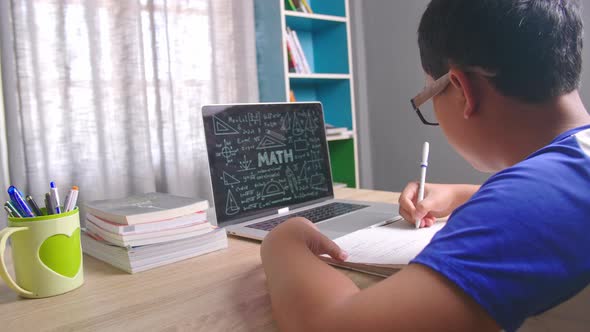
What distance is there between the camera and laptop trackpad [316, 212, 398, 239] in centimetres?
91

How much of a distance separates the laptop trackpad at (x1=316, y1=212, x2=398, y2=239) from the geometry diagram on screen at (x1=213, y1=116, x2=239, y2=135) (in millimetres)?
352

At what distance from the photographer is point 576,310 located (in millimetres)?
478

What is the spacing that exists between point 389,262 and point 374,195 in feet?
2.35

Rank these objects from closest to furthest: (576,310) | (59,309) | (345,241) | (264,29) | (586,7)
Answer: (576,310)
(59,309)
(345,241)
(586,7)
(264,29)

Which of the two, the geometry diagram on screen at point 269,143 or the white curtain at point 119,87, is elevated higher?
the white curtain at point 119,87

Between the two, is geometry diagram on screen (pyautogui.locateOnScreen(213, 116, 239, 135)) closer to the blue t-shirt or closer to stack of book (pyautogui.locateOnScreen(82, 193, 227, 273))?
stack of book (pyautogui.locateOnScreen(82, 193, 227, 273))

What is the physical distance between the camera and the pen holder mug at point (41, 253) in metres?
0.64

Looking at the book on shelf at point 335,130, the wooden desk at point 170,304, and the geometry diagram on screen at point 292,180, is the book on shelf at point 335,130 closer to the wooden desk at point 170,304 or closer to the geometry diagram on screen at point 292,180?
the geometry diagram on screen at point 292,180

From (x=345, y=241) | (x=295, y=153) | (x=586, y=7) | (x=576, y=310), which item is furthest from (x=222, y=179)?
(x=586, y=7)

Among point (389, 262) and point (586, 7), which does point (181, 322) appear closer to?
point (389, 262)

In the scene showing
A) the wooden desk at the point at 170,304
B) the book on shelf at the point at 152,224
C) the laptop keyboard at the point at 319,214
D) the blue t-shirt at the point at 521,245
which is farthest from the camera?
the laptop keyboard at the point at 319,214

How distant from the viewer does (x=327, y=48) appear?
8.83ft

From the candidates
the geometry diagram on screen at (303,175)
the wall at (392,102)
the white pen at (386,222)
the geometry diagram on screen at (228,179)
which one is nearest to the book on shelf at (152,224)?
the geometry diagram on screen at (228,179)

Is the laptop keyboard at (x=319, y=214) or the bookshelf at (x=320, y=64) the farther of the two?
the bookshelf at (x=320, y=64)
